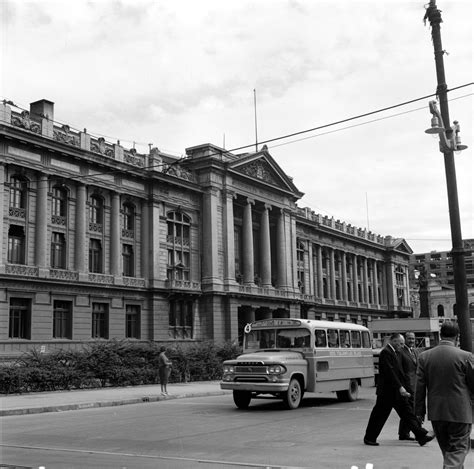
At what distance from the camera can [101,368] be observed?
2922 centimetres

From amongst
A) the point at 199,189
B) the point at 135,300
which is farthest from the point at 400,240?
the point at 135,300

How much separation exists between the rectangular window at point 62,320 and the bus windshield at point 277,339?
2468cm

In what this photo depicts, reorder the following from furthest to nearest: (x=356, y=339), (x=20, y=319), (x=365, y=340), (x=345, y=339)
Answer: (x=20, y=319) → (x=365, y=340) → (x=356, y=339) → (x=345, y=339)

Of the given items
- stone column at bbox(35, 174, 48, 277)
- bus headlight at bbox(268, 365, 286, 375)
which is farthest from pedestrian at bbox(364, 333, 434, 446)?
stone column at bbox(35, 174, 48, 277)

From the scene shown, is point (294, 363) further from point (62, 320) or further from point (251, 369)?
point (62, 320)

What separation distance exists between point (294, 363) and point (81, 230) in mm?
28660

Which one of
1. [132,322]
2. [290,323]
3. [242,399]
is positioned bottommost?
[242,399]

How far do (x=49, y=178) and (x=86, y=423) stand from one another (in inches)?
1116

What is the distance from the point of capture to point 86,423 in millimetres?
15898

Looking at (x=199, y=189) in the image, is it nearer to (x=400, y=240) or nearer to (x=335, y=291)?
(x=335, y=291)

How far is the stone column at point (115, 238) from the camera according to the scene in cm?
4628

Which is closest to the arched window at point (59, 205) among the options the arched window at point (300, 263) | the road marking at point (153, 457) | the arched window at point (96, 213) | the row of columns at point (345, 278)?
the arched window at point (96, 213)

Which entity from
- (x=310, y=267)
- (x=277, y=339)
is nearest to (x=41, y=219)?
(x=277, y=339)

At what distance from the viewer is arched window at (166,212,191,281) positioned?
5134cm
